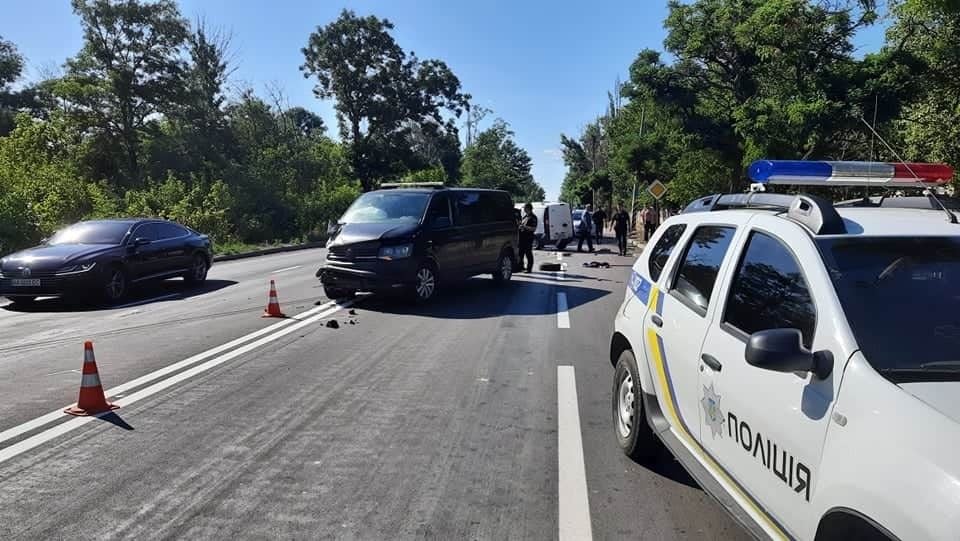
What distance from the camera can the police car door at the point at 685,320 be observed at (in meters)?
3.58

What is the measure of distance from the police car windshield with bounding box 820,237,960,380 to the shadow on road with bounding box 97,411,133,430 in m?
4.94

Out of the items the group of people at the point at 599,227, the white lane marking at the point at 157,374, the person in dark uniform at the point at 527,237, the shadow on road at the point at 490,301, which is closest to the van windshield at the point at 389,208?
the shadow on road at the point at 490,301

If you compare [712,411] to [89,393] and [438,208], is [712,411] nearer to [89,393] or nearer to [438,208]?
[89,393]

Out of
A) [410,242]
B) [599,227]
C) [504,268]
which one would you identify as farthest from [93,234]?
[599,227]

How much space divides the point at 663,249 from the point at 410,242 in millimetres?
7003

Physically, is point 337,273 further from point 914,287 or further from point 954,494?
point 954,494

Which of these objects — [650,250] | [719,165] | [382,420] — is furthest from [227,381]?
[719,165]

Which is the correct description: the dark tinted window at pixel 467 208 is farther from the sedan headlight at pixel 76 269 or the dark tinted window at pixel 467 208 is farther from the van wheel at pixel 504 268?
the sedan headlight at pixel 76 269

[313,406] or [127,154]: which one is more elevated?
[127,154]

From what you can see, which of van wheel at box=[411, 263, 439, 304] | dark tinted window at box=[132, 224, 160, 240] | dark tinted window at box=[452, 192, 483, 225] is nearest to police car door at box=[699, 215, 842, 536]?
van wheel at box=[411, 263, 439, 304]

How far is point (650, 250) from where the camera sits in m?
5.09

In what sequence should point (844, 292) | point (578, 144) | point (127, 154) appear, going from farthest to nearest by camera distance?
point (578, 144) < point (127, 154) < point (844, 292)

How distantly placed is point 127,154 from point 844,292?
4451 cm

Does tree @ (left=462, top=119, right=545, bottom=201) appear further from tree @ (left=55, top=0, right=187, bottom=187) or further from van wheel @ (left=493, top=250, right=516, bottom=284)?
van wheel @ (left=493, top=250, right=516, bottom=284)
